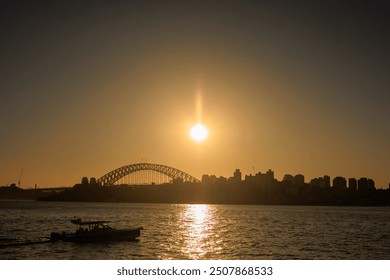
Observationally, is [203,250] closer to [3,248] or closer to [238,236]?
[238,236]

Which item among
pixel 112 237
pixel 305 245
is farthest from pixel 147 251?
pixel 305 245

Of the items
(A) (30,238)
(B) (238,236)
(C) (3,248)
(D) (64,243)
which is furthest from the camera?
(B) (238,236)

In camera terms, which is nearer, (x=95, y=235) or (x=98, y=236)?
(x=95, y=235)

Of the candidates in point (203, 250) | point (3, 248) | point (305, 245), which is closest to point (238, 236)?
point (305, 245)
